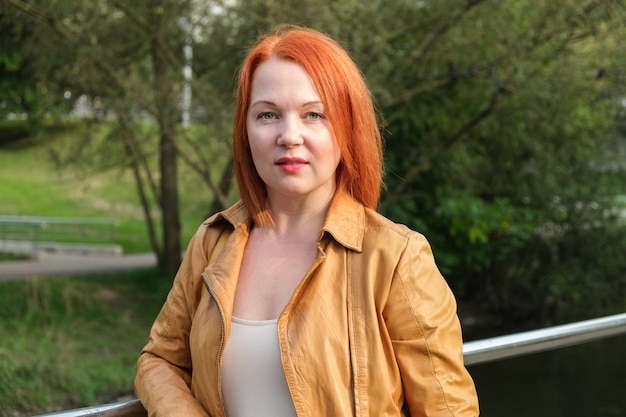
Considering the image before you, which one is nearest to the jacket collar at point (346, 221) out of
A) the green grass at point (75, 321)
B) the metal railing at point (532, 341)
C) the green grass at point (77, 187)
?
the metal railing at point (532, 341)

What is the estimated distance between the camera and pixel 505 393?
8.86 ft

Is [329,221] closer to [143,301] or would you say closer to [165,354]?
[165,354]

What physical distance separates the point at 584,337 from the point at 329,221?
3.85 ft

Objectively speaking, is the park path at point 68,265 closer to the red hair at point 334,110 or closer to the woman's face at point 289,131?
the red hair at point 334,110

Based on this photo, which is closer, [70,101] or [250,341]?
[250,341]

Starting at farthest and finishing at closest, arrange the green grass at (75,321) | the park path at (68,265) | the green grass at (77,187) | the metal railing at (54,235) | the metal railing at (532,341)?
the metal railing at (54,235)
the park path at (68,265)
the green grass at (77,187)
the green grass at (75,321)
the metal railing at (532,341)

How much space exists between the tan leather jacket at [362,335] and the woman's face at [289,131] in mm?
105

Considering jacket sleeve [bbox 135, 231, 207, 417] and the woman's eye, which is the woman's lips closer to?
the woman's eye

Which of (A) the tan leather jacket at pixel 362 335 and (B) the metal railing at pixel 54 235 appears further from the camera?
(B) the metal railing at pixel 54 235

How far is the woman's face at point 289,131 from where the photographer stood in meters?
1.59

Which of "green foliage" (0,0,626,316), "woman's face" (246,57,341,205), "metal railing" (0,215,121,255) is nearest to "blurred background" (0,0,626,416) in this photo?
"green foliage" (0,0,626,316)

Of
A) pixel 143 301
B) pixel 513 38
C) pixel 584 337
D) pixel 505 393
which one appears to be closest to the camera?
pixel 584 337

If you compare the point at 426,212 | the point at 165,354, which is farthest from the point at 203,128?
the point at 165,354

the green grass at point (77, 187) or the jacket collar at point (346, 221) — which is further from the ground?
the jacket collar at point (346, 221)
